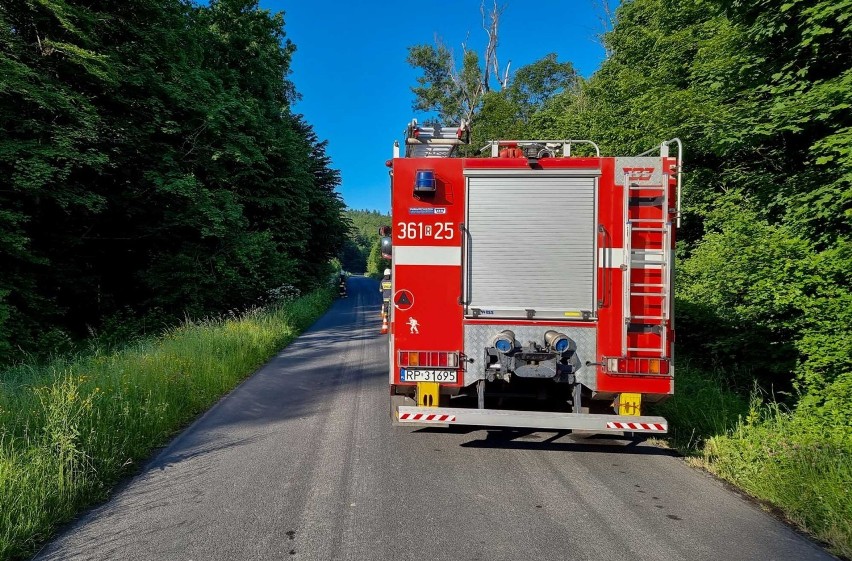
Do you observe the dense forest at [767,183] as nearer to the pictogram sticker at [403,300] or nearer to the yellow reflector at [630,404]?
the yellow reflector at [630,404]

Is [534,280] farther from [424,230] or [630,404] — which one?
[630,404]

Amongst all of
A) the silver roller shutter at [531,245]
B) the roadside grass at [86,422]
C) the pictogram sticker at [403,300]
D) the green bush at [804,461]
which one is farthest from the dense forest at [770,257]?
the roadside grass at [86,422]

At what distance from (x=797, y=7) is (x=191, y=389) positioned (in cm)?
974

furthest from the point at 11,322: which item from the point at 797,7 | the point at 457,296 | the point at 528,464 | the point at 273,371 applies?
the point at 797,7

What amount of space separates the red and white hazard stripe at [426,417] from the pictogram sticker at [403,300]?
99 cm

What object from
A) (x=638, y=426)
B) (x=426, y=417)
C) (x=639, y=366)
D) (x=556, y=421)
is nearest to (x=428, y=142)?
(x=426, y=417)

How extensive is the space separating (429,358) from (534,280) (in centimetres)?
126

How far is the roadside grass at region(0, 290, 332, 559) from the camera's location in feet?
10.6

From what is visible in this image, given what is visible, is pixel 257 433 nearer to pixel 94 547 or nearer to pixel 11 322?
pixel 94 547

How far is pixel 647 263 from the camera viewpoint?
4312 mm

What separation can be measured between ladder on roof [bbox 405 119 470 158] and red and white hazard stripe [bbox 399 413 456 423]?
351cm

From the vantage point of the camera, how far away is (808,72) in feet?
21.9

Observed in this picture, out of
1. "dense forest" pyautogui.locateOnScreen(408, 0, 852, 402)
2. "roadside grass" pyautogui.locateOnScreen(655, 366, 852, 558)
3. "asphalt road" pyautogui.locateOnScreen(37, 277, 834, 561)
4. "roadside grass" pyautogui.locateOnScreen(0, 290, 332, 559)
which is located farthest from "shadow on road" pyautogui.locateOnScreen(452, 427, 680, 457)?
"roadside grass" pyautogui.locateOnScreen(0, 290, 332, 559)

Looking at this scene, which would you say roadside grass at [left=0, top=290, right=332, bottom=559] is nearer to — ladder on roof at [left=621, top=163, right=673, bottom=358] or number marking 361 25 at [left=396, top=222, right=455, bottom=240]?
number marking 361 25 at [left=396, top=222, right=455, bottom=240]
